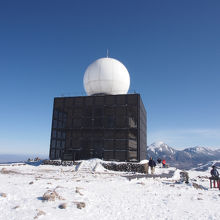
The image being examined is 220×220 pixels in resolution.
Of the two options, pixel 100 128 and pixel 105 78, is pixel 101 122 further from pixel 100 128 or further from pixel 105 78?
pixel 105 78

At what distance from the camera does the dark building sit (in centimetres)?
2512

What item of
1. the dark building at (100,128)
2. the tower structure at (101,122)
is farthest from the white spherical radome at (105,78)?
the dark building at (100,128)

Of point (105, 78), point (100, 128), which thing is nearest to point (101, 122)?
point (100, 128)

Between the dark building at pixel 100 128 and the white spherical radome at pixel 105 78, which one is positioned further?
the white spherical radome at pixel 105 78

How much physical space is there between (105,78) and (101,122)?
22.3 feet

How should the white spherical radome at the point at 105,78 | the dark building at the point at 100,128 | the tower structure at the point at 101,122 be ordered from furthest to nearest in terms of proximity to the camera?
the white spherical radome at the point at 105,78, the tower structure at the point at 101,122, the dark building at the point at 100,128

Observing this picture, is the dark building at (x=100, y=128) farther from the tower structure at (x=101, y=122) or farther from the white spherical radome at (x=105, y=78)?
the white spherical radome at (x=105, y=78)

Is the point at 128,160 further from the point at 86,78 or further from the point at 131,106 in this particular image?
the point at 86,78

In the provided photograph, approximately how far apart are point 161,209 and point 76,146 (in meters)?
21.0

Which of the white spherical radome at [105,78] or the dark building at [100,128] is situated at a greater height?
Result: the white spherical radome at [105,78]

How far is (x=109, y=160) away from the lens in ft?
80.7

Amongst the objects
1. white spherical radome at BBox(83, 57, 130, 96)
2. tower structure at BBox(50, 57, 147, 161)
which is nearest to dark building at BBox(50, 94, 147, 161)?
Answer: tower structure at BBox(50, 57, 147, 161)

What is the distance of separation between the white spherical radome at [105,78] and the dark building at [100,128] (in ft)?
9.41

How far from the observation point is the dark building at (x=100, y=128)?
2512 cm
